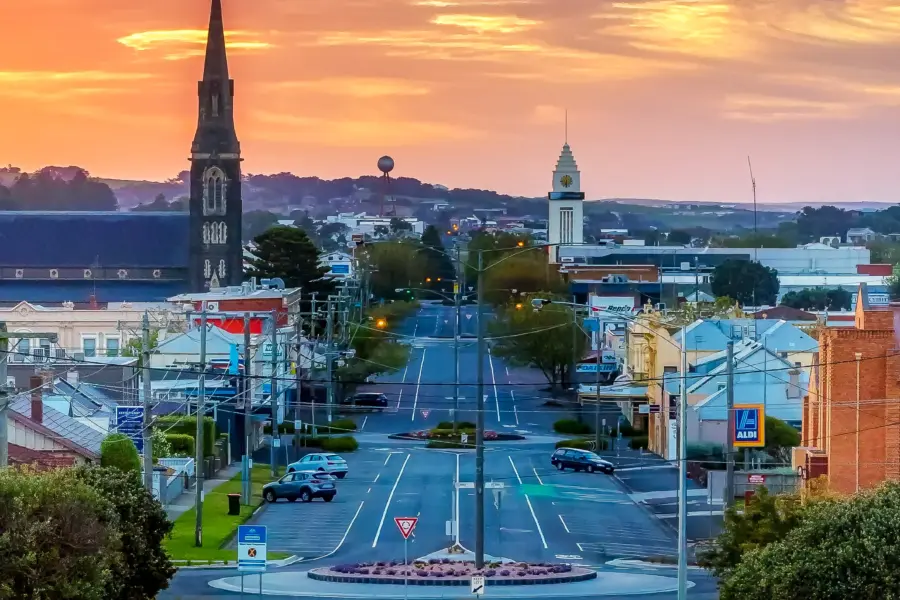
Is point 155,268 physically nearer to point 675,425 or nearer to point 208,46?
point 208,46

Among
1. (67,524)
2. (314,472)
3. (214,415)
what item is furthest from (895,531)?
(214,415)

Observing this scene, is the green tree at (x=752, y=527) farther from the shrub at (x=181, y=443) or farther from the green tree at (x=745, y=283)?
the green tree at (x=745, y=283)

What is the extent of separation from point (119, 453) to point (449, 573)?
10091 mm

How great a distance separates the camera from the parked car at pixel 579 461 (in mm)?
77625

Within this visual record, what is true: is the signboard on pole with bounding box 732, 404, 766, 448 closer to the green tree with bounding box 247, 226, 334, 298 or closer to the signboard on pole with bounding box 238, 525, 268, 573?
the signboard on pole with bounding box 238, 525, 268, 573

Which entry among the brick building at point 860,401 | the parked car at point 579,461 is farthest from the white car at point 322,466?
the brick building at point 860,401

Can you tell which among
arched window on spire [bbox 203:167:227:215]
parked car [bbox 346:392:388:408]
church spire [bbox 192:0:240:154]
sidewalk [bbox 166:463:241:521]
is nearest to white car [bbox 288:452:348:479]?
sidewalk [bbox 166:463:241:521]

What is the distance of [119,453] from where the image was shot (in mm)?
52594

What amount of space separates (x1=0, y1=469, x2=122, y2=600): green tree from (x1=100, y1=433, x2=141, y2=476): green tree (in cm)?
2053

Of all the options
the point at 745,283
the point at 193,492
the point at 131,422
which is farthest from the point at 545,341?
the point at 745,283

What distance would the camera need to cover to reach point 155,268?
570ft

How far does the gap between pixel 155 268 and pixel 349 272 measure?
23158mm

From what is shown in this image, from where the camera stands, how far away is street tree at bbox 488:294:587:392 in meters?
111

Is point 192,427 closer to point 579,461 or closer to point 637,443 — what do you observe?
point 579,461
